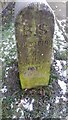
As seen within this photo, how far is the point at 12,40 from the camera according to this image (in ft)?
13.1

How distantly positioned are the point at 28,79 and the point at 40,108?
34 cm

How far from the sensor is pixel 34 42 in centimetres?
276

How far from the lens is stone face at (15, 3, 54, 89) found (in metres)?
2.60

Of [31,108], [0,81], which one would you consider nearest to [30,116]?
[31,108]

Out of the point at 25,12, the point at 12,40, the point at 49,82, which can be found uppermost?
the point at 25,12

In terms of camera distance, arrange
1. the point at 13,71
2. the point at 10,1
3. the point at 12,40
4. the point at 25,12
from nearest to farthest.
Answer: the point at 25,12 → the point at 13,71 → the point at 12,40 → the point at 10,1

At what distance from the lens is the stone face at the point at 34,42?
260 centimetres

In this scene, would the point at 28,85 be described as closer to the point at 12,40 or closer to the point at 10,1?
the point at 12,40

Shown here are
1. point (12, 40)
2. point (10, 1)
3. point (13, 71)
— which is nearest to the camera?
point (13, 71)

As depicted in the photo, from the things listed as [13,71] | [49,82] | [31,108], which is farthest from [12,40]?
[31,108]

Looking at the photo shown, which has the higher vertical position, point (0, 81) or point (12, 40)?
point (12, 40)

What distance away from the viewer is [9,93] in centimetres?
311

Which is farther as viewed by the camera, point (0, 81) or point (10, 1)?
point (10, 1)

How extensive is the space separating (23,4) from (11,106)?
43.8 inches
